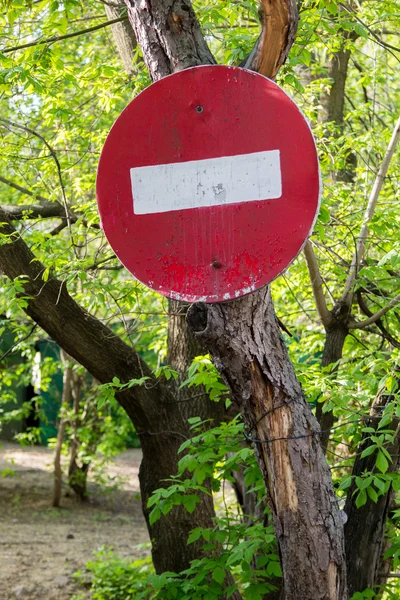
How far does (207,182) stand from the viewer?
2387 mm

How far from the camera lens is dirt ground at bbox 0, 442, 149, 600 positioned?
7.93 meters

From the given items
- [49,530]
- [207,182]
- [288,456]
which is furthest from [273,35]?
[49,530]

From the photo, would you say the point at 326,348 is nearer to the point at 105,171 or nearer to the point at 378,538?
the point at 378,538

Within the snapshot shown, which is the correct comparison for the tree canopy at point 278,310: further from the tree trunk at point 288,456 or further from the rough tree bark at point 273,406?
the tree trunk at point 288,456

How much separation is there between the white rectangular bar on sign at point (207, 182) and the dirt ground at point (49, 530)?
6104mm

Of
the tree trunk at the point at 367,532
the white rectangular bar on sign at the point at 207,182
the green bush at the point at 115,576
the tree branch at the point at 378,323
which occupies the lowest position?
the green bush at the point at 115,576

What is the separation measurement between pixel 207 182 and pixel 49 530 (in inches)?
346

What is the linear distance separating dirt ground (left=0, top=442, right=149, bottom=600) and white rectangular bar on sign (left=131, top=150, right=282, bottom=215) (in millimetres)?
6104

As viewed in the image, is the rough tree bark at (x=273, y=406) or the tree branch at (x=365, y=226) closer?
the rough tree bark at (x=273, y=406)

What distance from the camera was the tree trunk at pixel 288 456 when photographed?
2.76 m

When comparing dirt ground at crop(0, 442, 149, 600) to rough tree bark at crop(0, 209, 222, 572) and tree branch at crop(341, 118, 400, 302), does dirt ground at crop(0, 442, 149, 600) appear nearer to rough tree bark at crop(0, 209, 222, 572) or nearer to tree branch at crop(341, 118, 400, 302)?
rough tree bark at crop(0, 209, 222, 572)

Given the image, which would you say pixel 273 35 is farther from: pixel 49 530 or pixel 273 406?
pixel 49 530

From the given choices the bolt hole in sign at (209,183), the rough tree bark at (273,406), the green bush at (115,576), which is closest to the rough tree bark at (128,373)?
the rough tree bark at (273,406)

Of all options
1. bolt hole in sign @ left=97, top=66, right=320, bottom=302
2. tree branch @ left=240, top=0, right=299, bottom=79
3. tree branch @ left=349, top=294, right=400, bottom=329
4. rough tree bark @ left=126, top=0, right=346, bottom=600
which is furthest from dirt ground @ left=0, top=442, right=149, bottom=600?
tree branch @ left=240, top=0, right=299, bottom=79
